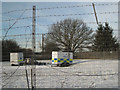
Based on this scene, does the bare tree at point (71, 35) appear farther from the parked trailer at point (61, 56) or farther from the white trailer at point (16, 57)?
the white trailer at point (16, 57)

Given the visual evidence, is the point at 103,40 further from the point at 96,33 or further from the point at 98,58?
the point at 98,58

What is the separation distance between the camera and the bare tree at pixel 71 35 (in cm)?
369

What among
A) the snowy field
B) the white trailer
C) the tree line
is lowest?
the snowy field

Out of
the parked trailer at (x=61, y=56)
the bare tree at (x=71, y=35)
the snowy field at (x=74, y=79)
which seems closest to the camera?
the bare tree at (x=71, y=35)

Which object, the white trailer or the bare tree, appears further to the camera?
the white trailer

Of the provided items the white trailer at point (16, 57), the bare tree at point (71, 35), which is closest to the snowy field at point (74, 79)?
the white trailer at point (16, 57)

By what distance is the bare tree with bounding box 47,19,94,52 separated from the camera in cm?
369

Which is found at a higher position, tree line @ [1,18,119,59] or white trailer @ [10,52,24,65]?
tree line @ [1,18,119,59]

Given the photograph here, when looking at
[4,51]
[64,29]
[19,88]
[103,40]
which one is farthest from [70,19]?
[19,88]

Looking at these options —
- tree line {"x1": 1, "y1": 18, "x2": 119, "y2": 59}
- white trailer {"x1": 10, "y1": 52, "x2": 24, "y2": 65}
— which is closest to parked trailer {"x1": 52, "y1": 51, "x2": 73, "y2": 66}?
tree line {"x1": 1, "y1": 18, "x2": 119, "y2": 59}

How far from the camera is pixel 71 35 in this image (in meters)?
3.73

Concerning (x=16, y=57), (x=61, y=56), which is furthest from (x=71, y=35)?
(x=16, y=57)

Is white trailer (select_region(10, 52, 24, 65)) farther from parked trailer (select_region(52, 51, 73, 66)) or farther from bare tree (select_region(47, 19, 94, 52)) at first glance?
bare tree (select_region(47, 19, 94, 52))

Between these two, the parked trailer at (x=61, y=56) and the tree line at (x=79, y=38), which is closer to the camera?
the tree line at (x=79, y=38)
